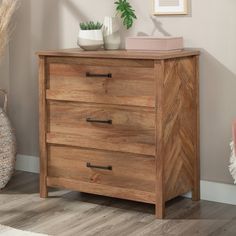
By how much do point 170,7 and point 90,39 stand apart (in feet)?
1.49

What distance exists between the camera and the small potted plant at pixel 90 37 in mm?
3455

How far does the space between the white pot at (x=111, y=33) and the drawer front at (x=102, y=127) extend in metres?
0.41

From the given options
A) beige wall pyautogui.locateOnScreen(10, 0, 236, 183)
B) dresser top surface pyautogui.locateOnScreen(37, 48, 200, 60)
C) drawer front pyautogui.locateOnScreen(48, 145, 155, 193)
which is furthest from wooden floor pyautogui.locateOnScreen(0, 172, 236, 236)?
dresser top surface pyautogui.locateOnScreen(37, 48, 200, 60)

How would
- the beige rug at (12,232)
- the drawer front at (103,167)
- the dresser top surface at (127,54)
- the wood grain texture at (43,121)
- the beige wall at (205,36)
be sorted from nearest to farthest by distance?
the beige rug at (12,232) < the dresser top surface at (127,54) < the drawer front at (103,167) < the beige wall at (205,36) < the wood grain texture at (43,121)

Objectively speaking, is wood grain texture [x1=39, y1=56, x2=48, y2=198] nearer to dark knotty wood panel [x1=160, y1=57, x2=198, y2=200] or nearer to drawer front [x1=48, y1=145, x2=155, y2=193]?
drawer front [x1=48, y1=145, x2=155, y2=193]

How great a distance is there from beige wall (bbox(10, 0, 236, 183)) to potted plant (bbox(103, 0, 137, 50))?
0.07m

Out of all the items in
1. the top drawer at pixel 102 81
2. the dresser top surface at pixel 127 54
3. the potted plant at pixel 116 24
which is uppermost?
the potted plant at pixel 116 24

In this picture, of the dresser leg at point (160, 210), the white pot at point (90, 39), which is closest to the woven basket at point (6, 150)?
the white pot at point (90, 39)

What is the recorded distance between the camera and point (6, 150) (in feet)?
12.1

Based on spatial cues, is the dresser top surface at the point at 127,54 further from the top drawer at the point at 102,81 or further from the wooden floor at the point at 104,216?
the wooden floor at the point at 104,216

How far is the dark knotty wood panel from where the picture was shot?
314 cm

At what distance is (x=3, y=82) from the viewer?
418 centimetres

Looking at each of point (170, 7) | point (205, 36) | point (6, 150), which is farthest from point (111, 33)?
point (6, 150)

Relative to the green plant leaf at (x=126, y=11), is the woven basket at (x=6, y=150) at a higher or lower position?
lower
